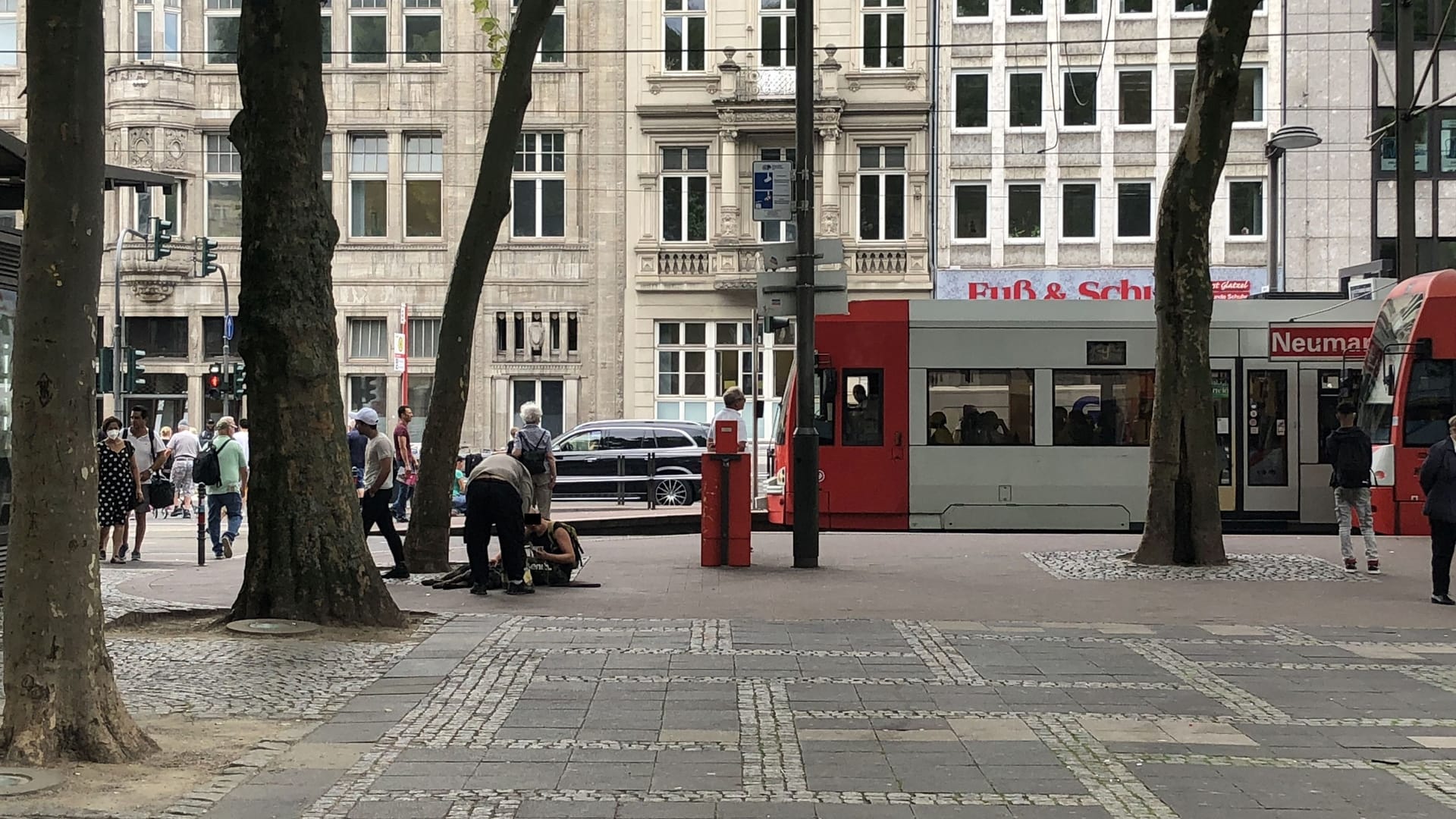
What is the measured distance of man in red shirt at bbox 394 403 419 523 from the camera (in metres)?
22.4

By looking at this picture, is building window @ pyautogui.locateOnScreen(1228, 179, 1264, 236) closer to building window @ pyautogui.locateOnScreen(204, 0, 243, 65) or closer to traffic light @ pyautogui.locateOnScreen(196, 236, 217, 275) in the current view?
traffic light @ pyautogui.locateOnScreen(196, 236, 217, 275)

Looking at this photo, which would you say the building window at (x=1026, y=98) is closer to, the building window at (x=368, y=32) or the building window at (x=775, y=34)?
the building window at (x=775, y=34)

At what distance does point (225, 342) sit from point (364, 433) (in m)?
21.0

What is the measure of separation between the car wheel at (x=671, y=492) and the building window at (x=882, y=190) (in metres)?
12.2

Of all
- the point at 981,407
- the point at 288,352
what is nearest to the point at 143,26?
the point at 981,407

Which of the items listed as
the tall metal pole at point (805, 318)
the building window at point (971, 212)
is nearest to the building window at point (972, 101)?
the building window at point (971, 212)

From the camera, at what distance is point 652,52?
37.5 meters

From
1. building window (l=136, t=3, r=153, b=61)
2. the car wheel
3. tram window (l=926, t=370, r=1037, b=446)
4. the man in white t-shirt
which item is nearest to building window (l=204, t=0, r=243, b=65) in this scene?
building window (l=136, t=3, r=153, b=61)

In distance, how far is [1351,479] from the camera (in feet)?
50.0

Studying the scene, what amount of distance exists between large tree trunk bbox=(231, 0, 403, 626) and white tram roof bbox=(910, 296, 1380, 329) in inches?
437

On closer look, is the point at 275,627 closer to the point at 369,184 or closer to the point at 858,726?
the point at 858,726

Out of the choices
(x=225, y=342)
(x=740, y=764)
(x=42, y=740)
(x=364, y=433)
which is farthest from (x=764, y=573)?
(x=225, y=342)

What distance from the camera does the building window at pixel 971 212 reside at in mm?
37719

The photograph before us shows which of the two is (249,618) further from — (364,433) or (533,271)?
(533,271)
